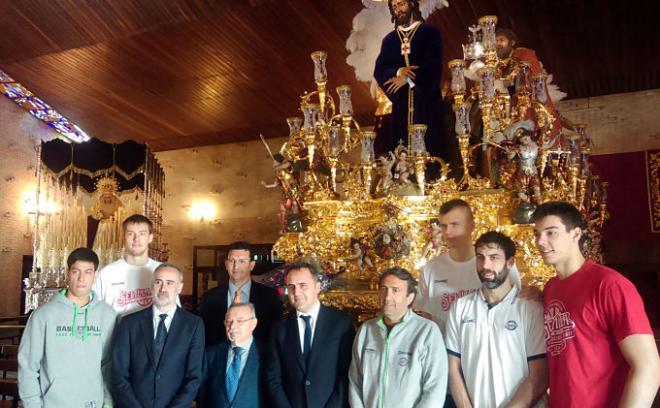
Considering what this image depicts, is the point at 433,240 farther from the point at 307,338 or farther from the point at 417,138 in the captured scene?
the point at 307,338

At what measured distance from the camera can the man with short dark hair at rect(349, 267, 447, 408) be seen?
279 centimetres

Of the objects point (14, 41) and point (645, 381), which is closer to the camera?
point (645, 381)

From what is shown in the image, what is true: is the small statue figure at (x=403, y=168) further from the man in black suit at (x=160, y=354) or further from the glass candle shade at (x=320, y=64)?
the man in black suit at (x=160, y=354)

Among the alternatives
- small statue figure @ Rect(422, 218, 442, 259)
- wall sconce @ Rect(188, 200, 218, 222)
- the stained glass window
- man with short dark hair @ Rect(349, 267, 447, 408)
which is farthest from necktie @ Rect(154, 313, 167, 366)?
the stained glass window

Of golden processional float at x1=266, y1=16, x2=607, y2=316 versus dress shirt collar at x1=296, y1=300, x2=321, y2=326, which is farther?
golden processional float at x1=266, y1=16, x2=607, y2=316

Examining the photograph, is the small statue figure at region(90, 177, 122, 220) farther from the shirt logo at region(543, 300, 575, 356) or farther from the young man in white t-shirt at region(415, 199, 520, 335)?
the shirt logo at region(543, 300, 575, 356)

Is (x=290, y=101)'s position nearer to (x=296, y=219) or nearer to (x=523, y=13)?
(x=523, y=13)

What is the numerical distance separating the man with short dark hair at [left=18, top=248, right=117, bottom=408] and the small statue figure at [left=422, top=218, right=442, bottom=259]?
2.81 m

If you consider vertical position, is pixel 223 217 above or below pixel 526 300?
above

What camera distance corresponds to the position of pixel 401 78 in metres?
5.80

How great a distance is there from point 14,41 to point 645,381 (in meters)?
10.2

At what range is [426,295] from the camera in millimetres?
3488

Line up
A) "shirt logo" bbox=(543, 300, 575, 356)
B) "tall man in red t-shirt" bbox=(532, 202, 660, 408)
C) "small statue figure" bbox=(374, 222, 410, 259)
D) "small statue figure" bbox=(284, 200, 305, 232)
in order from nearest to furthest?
"tall man in red t-shirt" bbox=(532, 202, 660, 408) < "shirt logo" bbox=(543, 300, 575, 356) < "small statue figure" bbox=(374, 222, 410, 259) < "small statue figure" bbox=(284, 200, 305, 232)

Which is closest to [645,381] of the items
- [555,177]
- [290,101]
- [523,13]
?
[555,177]
